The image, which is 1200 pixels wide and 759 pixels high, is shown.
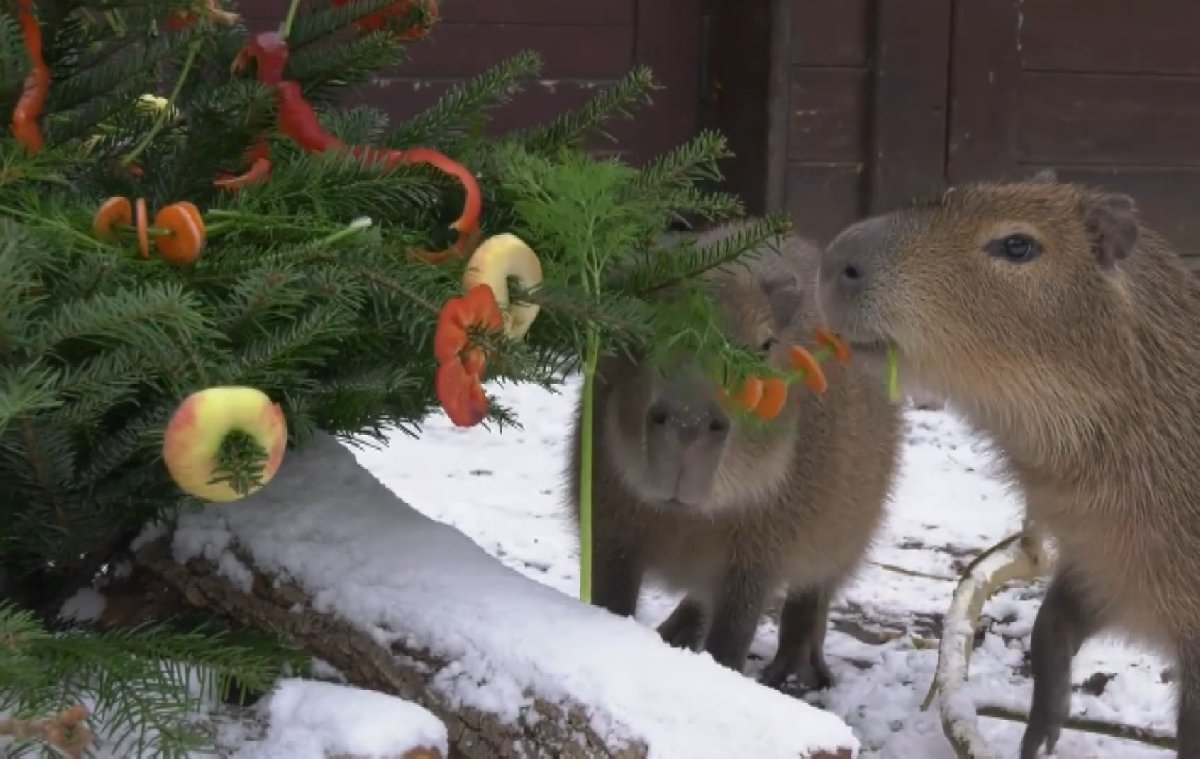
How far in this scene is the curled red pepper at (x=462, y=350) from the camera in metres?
1.73

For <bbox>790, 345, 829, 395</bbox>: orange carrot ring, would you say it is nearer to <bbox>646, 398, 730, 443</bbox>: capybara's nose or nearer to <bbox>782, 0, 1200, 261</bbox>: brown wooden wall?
<bbox>646, 398, 730, 443</bbox>: capybara's nose

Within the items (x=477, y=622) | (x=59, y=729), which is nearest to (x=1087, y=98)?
(x=477, y=622)

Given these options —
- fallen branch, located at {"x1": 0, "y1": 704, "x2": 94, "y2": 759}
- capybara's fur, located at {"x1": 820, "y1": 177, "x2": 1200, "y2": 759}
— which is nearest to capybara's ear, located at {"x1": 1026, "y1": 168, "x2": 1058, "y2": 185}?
capybara's fur, located at {"x1": 820, "y1": 177, "x2": 1200, "y2": 759}

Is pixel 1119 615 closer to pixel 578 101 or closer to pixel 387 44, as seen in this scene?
pixel 387 44

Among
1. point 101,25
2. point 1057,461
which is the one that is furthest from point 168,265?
point 1057,461

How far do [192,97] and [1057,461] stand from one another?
144 centimetres

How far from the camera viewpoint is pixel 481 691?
73.5 inches

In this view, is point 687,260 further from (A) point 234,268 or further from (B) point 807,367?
(A) point 234,268

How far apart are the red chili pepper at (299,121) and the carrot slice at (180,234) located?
27 centimetres

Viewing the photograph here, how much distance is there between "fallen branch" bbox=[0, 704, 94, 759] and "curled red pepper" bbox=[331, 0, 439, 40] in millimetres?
1016

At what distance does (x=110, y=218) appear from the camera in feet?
5.89

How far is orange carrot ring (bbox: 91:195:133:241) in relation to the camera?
179 cm

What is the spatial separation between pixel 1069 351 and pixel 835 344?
1.23 ft

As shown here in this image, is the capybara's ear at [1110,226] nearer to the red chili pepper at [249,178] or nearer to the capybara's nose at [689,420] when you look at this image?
the capybara's nose at [689,420]
